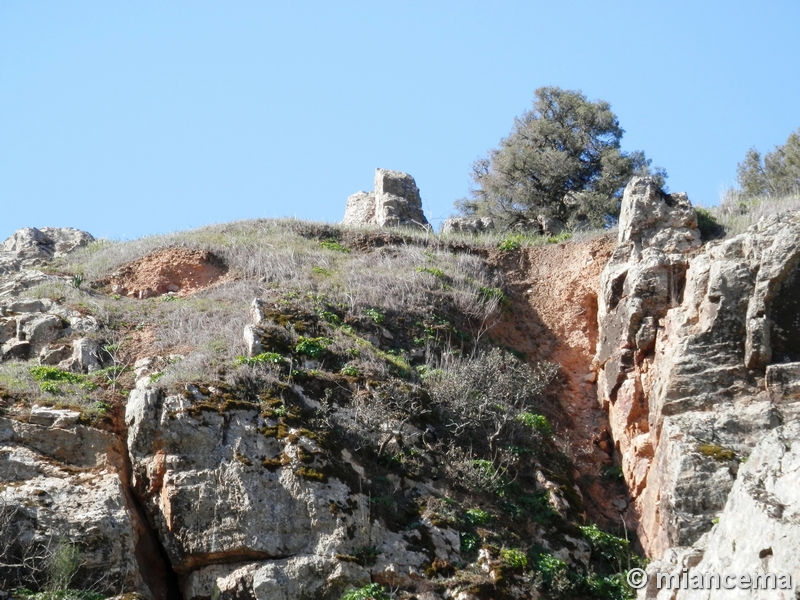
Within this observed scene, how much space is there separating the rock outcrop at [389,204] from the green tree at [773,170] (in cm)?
965

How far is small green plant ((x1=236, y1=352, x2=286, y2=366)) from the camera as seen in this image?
14.6m

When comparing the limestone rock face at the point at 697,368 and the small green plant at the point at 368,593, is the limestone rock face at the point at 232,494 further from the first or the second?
the limestone rock face at the point at 697,368

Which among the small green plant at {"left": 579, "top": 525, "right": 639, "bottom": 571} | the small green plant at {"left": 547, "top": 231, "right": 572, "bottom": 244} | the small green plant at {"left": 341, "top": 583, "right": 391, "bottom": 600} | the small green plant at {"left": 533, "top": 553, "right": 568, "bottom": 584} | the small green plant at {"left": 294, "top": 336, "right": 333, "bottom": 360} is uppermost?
the small green plant at {"left": 547, "top": 231, "right": 572, "bottom": 244}

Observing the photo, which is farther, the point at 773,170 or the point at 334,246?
the point at 773,170

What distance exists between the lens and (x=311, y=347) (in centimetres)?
1565

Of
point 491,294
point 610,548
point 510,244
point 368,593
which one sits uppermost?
point 510,244

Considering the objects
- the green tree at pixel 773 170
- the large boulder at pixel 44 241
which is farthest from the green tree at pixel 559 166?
the large boulder at pixel 44 241

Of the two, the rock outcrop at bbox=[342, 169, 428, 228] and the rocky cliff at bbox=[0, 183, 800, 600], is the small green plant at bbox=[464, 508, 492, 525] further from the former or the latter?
the rock outcrop at bbox=[342, 169, 428, 228]

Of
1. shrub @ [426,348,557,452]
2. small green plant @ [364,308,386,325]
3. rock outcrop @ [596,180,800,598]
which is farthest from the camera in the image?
small green plant @ [364,308,386,325]

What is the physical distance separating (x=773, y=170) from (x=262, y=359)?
2291 cm

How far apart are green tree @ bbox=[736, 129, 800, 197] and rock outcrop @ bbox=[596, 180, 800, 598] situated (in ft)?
42.5

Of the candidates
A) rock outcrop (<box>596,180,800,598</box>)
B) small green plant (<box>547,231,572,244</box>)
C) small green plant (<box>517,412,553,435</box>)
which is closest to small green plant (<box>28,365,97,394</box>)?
small green plant (<box>517,412,553,435</box>)

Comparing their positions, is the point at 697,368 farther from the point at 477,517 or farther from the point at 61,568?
the point at 61,568

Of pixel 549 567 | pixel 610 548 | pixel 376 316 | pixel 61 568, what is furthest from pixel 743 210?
pixel 61 568
